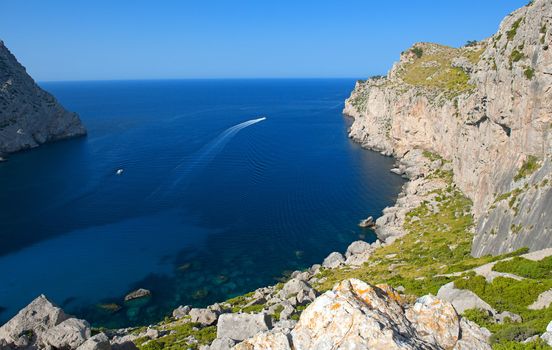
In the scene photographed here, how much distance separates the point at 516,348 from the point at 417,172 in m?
88.6

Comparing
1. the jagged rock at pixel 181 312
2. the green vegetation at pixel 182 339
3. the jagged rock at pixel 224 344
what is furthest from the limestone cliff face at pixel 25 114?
the jagged rock at pixel 224 344

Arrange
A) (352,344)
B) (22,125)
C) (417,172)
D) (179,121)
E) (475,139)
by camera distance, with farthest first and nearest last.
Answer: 1. (179,121)
2. (22,125)
3. (417,172)
4. (475,139)
5. (352,344)

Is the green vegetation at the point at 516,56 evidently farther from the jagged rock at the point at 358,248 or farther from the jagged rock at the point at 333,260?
the jagged rock at the point at 333,260

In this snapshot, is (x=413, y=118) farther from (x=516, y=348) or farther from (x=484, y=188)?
(x=516, y=348)

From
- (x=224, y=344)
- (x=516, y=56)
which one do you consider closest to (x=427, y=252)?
(x=516, y=56)

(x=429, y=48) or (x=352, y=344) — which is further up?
(x=429, y=48)

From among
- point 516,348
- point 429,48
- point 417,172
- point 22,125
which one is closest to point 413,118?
point 417,172

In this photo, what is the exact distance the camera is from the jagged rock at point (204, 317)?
36.9 meters

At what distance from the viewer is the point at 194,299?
173ft

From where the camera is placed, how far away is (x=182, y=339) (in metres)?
32.2

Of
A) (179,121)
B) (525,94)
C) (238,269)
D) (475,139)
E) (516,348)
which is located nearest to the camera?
(516,348)

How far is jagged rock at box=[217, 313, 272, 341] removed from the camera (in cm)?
2366

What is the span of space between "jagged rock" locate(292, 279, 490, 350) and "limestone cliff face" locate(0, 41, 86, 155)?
14508 centimetres

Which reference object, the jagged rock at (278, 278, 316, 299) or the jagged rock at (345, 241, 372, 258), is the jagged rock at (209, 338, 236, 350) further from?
the jagged rock at (345, 241, 372, 258)
